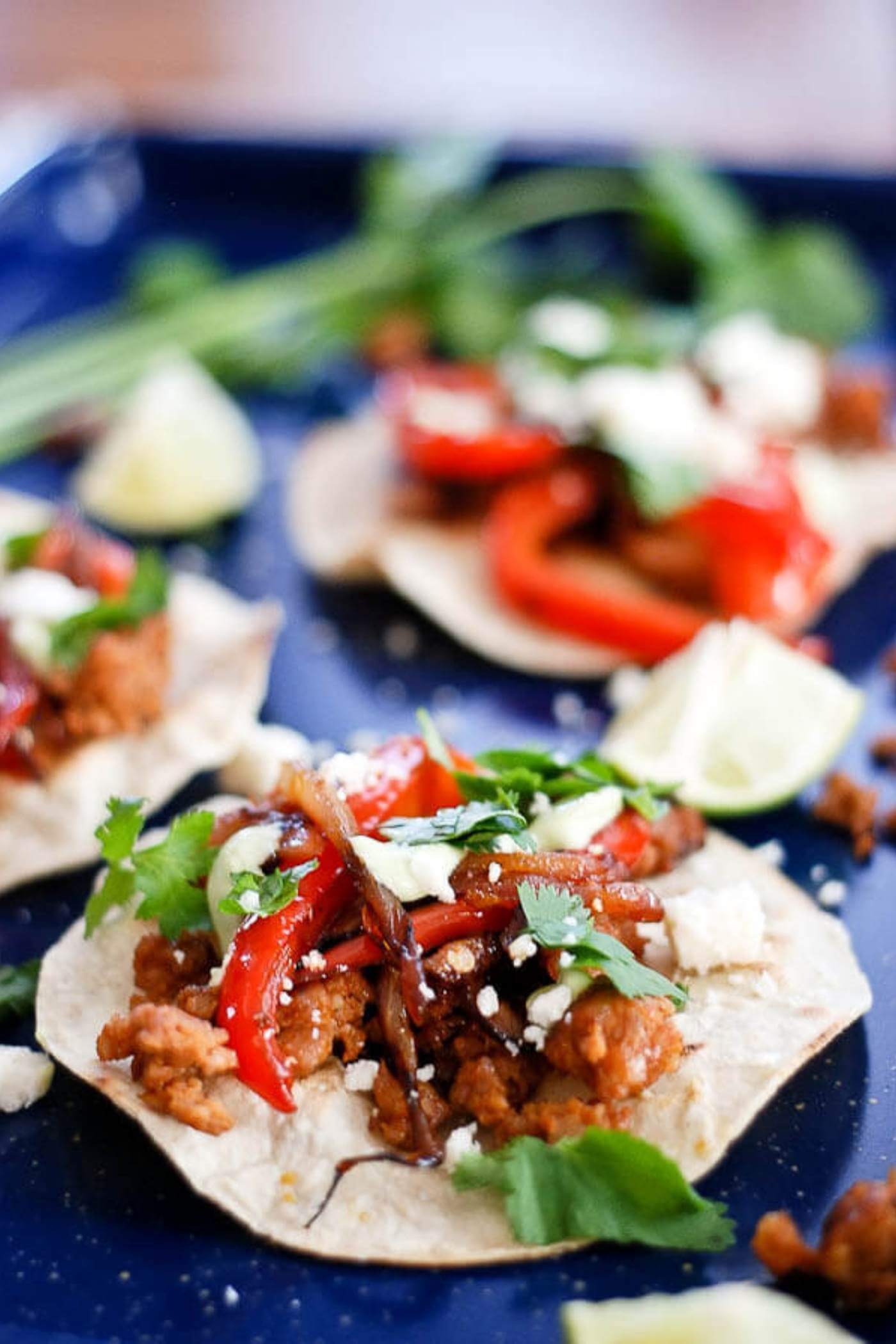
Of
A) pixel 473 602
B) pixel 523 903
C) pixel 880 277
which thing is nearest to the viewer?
pixel 523 903

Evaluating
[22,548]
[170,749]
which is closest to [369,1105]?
[170,749]

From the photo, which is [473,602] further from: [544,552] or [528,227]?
[528,227]

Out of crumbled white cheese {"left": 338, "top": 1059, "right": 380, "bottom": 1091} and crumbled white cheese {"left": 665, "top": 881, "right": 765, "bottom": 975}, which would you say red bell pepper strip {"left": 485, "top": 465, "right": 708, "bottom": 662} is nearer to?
crumbled white cheese {"left": 665, "top": 881, "right": 765, "bottom": 975}

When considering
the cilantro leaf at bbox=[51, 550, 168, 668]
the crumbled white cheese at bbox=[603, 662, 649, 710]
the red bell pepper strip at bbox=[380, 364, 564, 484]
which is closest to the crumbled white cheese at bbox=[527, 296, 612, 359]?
the red bell pepper strip at bbox=[380, 364, 564, 484]

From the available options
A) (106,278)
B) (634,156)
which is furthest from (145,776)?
(634,156)

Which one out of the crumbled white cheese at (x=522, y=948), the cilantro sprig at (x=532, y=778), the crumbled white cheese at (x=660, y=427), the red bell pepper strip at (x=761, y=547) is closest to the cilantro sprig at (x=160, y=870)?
the cilantro sprig at (x=532, y=778)

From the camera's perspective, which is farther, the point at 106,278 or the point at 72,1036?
the point at 106,278

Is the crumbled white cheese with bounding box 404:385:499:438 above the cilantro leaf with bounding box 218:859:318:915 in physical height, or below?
below

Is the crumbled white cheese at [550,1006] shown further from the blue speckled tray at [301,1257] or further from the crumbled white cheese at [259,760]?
the crumbled white cheese at [259,760]
